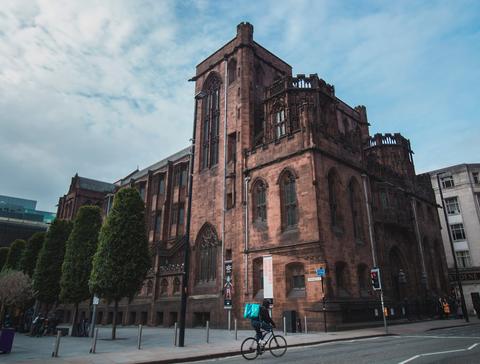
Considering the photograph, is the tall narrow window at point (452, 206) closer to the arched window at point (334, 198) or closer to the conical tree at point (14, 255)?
the arched window at point (334, 198)

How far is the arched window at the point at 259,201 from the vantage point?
84.6ft

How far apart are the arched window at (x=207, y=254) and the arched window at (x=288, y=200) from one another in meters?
Answer: 7.75

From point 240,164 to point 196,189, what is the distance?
662 cm

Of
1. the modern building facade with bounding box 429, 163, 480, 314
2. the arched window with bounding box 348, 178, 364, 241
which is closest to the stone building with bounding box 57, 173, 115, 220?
the arched window with bounding box 348, 178, 364, 241

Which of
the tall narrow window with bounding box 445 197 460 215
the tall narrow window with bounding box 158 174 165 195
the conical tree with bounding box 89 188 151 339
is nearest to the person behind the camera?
the conical tree with bounding box 89 188 151 339

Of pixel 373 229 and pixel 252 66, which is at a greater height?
pixel 252 66

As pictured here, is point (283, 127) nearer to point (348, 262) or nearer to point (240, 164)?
point (240, 164)

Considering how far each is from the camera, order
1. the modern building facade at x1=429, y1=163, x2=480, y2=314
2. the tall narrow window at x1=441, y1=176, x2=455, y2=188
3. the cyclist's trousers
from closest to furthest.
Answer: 1. the cyclist's trousers
2. the modern building facade at x1=429, y1=163, x2=480, y2=314
3. the tall narrow window at x1=441, y1=176, x2=455, y2=188

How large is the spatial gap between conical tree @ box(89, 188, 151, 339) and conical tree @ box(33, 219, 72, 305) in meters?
10.1

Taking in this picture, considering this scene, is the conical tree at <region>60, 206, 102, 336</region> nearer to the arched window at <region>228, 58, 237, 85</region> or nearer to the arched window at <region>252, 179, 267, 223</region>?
the arched window at <region>252, 179, 267, 223</region>

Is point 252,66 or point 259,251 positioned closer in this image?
point 259,251

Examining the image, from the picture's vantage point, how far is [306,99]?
27062 mm

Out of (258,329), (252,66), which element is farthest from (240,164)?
(258,329)

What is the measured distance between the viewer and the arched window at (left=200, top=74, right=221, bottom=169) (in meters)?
33.1
